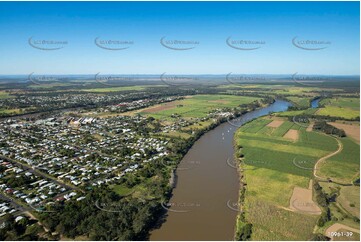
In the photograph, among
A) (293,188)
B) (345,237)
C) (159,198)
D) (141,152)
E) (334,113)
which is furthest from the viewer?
(334,113)

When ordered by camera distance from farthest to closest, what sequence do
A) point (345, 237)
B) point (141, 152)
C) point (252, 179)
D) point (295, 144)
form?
point (295, 144)
point (141, 152)
point (252, 179)
point (345, 237)

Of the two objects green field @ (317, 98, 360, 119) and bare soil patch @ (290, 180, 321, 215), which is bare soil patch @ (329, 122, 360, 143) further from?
bare soil patch @ (290, 180, 321, 215)

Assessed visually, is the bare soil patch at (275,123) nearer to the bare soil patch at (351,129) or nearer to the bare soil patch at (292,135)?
the bare soil patch at (292,135)

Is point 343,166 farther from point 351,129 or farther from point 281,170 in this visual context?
point 351,129

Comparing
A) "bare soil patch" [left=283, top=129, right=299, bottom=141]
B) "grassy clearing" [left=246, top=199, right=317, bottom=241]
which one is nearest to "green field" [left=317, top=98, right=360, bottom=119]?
"bare soil patch" [left=283, top=129, right=299, bottom=141]

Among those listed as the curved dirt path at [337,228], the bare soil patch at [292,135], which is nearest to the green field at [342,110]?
the bare soil patch at [292,135]

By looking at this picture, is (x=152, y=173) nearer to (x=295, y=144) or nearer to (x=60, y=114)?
(x=295, y=144)

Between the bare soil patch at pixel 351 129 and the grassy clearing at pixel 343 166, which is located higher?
the bare soil patch at pixel 351 129

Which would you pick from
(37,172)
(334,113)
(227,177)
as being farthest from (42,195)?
(334,113)
